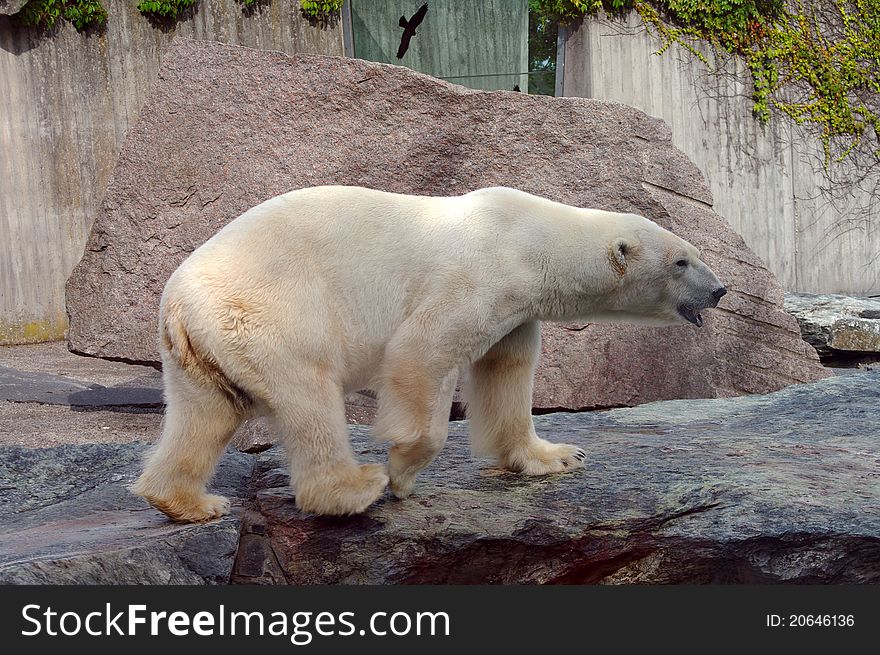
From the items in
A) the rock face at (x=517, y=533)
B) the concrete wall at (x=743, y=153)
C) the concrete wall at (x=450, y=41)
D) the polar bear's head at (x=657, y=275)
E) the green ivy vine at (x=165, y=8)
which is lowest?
the rock face at (x=517, y=533)

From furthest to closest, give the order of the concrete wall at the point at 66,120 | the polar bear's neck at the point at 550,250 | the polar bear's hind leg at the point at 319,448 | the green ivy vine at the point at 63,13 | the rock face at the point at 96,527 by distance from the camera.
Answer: the concrete wall at the point at 66,120 < the green ivy vine at the point at 63,13 < the polar bear's neck at the point at 550,250 < the polar bear's hind leg at the point at 319,448 < the rock face at the point at 96,527

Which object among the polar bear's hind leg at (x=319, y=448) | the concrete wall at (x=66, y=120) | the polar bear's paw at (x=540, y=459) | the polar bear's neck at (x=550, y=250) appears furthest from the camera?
the concrete wall at (x=66, y=120)

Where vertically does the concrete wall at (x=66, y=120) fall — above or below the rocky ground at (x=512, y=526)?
above

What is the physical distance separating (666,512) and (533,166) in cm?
335

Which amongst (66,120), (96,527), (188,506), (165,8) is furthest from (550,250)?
(66,120)

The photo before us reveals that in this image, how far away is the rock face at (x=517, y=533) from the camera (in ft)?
8.77

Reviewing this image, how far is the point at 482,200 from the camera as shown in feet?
10.2

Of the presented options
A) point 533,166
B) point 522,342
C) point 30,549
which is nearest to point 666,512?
point 522,342

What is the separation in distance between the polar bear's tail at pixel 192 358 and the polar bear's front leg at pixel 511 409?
1.00 metres

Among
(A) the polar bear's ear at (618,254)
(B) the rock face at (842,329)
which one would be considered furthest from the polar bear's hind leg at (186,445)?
(B) the rock face at (842,329)

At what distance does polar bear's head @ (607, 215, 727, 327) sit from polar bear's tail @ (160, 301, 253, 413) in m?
1.37

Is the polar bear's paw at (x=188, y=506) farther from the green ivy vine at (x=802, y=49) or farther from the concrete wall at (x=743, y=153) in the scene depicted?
the green ivy vine at (x=802, y=49)

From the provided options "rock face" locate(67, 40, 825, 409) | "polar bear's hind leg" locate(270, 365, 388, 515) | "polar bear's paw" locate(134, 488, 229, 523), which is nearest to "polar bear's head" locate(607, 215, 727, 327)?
"polar bear's hind leg" locate(270, 365, 388, 515)

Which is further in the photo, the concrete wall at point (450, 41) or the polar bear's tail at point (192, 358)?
the concrete wall at point (450, 41)
